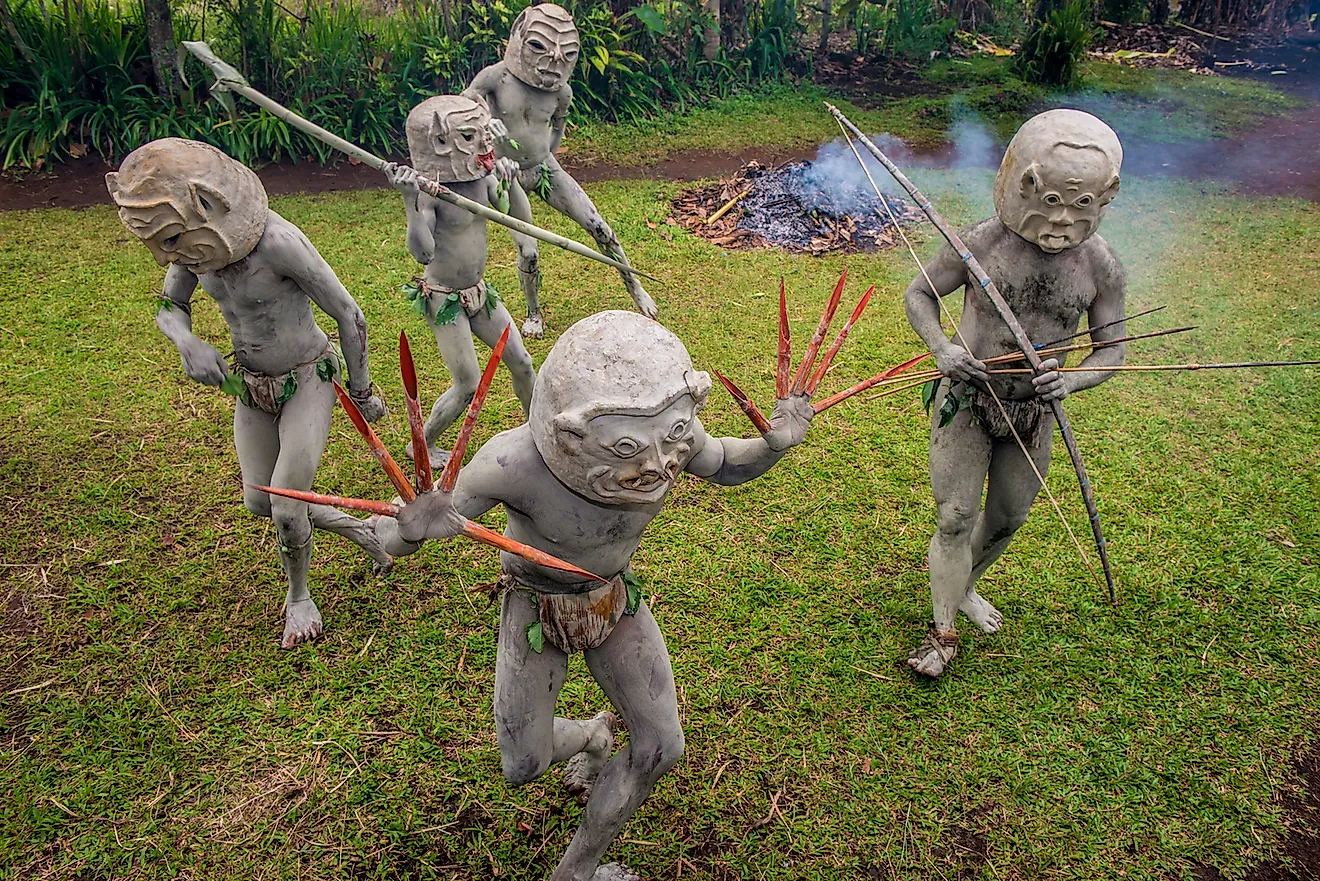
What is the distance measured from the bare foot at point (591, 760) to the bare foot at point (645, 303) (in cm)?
364

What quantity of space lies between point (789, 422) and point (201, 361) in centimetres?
219

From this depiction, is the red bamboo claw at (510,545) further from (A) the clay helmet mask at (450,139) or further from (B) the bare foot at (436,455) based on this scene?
(B) the bare foot at (436,455)

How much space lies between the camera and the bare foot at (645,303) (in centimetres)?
669

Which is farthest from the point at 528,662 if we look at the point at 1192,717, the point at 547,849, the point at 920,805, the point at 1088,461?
the point at 1088,461

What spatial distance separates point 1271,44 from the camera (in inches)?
527

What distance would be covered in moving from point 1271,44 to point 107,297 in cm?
1493

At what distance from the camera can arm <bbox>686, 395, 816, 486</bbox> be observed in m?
2.65

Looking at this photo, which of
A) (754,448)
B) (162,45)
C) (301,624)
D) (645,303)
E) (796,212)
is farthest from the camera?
(162,45)

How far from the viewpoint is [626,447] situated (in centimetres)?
233

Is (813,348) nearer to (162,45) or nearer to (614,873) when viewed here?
(614,873)

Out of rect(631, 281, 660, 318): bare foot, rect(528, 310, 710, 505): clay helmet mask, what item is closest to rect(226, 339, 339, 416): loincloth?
rect(528, 310, 710, 505): clay helmet mask

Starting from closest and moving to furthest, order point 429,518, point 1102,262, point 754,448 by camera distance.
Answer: point 429,518, point 754,448, point 1102,262

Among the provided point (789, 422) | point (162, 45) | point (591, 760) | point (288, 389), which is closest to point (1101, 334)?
point (789, 422)

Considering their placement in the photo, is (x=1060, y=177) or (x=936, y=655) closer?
(x=1060, y=177)
